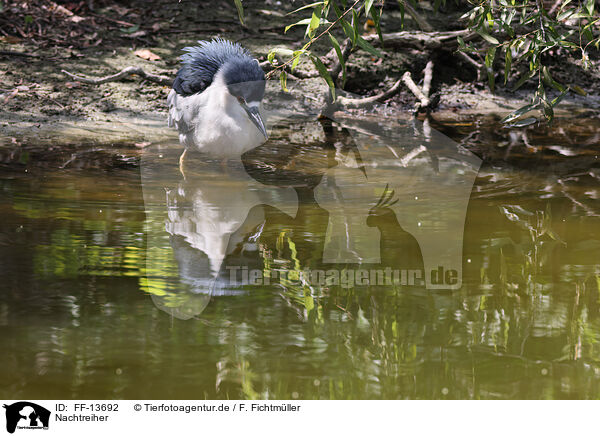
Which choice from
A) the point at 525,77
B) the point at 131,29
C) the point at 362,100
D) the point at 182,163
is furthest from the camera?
the point at 131,29

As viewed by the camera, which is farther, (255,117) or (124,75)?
(124,75)

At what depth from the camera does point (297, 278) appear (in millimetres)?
2844

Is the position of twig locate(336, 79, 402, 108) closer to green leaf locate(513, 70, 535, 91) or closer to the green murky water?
the green murky water

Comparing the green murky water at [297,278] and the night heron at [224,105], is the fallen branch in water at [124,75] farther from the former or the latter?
the night heron at [224,105]

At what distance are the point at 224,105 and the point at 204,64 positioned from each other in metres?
0.44

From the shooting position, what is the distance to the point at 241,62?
15.1 feet

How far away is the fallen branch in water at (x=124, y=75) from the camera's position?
20.5 feet

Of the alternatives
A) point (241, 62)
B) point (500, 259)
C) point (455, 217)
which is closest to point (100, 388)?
point (500, 259)

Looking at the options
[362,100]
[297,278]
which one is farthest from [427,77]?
[297,278]

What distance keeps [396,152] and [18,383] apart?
3.62 metres

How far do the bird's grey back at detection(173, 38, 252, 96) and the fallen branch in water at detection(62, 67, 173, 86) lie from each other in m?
1.52

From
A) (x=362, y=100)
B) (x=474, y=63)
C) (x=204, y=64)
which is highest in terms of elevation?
(x=474, y=63)

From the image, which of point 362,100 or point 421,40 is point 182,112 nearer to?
point 362,100
